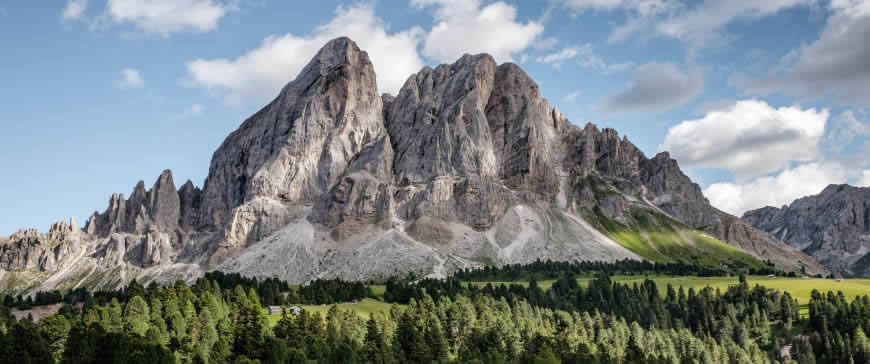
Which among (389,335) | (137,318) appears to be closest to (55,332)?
(137,318)

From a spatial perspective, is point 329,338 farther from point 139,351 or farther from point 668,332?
point 668,332

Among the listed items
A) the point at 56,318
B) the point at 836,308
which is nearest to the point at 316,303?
the point at 56,318

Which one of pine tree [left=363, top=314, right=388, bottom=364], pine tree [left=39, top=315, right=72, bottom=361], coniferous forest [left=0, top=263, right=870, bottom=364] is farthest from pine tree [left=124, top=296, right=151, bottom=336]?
pine tree [left=363, top=314, right=388, bottom=364]

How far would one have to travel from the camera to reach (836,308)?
199 metres

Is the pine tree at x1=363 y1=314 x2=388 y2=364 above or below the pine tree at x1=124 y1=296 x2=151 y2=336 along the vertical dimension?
below

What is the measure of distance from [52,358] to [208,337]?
25.3 meters

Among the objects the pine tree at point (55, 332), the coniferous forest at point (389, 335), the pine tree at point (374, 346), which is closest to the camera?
the coniferous forest at point (389, 335)

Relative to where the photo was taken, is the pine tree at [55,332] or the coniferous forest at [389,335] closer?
the coniferous forest at [389,335]

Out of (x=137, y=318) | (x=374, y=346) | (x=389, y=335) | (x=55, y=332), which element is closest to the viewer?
(x=55, y=332)

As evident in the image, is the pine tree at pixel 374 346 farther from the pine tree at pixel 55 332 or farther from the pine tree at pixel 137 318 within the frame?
the pine tree at pixel 55 332

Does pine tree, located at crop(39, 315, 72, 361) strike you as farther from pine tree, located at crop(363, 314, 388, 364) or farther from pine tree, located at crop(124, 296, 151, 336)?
pine tree, located at crop(363, 314, 388, 364)

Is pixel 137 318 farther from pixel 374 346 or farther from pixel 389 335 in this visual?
pixel 389 335

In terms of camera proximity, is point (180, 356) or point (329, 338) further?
point (329, 338)

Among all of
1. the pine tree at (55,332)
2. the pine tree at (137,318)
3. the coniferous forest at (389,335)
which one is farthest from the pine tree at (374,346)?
the pine tree at (55,332)
